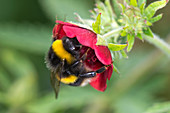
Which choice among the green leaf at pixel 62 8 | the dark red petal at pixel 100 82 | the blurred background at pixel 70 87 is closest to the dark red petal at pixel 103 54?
the dark red petal at pixel 100 82

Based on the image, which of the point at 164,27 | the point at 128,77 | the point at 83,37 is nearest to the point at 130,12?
the point at 83,37

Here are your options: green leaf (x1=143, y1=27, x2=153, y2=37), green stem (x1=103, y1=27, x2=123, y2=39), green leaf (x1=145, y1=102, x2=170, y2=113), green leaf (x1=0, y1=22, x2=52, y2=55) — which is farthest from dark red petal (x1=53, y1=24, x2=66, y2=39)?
green leaf (x1=0, y1=22, x2=52, y2=55)

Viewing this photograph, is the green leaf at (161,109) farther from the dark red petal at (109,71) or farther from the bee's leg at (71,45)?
the bee's leg at (71,45)

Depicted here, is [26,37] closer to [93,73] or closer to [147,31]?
[93,73]

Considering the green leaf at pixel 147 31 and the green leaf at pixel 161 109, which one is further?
the green leaf at pixel 161 109

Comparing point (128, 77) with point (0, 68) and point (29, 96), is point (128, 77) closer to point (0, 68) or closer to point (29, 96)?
point (29, 96)

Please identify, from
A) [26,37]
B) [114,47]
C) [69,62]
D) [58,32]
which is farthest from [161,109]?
[26,37]
